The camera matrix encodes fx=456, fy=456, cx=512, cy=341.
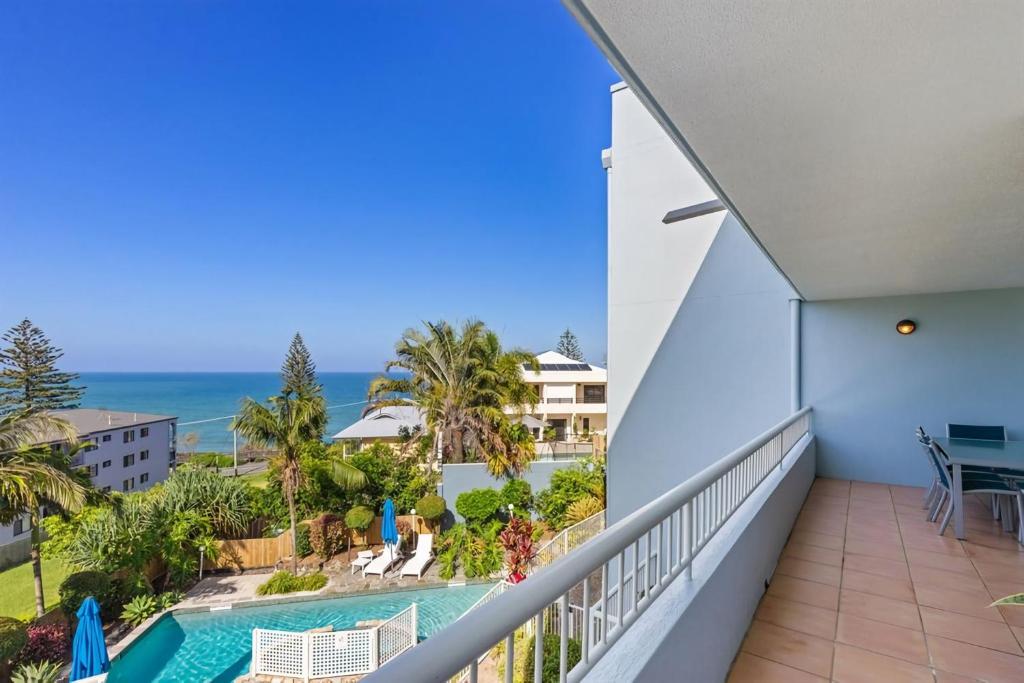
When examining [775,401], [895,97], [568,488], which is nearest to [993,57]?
[895,97]

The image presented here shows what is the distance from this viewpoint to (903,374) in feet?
18.3

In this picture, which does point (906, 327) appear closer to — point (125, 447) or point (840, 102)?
point (840, 102)

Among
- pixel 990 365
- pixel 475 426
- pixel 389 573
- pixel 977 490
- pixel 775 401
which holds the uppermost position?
pixel 990 365

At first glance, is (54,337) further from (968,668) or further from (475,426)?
(968,668)

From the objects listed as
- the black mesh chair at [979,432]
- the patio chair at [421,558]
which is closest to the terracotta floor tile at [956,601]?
the black mesh chair at [979,432]

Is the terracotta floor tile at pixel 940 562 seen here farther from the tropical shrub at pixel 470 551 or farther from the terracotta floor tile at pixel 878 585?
the tropical shrub at pixel 470 551

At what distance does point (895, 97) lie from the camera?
1.60 m

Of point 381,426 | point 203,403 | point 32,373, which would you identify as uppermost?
point 32,373

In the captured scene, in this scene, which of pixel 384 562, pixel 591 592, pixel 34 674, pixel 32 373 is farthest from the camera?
pixel 32 373

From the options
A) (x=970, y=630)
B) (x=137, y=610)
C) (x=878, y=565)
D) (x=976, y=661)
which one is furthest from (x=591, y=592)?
(x=137, y=610)

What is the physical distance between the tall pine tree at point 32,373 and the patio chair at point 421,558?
64.0 feet

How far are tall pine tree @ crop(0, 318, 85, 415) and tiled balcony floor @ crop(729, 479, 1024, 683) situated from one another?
27.6m

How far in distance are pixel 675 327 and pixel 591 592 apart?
6029 millimetres

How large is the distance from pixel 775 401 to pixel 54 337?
30.7m
